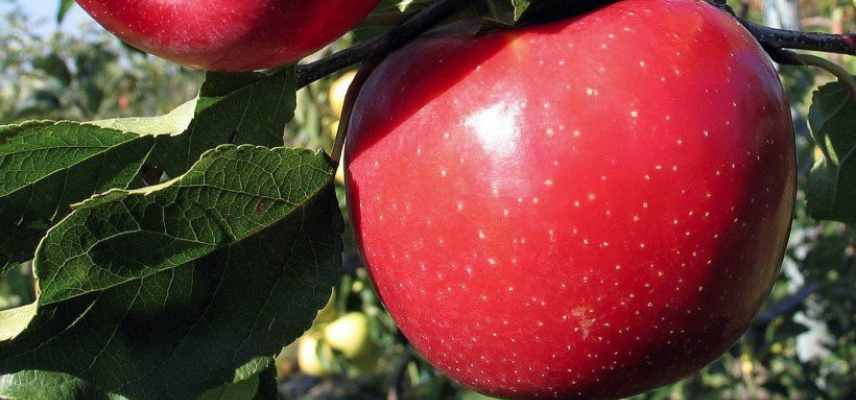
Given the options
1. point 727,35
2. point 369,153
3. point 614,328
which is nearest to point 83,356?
point 369,153

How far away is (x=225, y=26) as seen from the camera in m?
0.55

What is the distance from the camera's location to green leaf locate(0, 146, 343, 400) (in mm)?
591

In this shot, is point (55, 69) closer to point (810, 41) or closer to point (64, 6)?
point (64, 6)

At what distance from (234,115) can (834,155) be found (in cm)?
55

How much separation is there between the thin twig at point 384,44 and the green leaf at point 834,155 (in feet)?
1.16

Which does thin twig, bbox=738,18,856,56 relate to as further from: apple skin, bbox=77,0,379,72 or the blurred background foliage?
the blurred background foliage

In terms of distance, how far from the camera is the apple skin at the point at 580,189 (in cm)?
59

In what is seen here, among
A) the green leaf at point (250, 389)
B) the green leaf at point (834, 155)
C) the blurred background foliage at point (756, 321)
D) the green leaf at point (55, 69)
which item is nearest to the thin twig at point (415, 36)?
the green leaf at point (834, 155)

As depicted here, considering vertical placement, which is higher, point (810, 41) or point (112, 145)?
point (112, 145)

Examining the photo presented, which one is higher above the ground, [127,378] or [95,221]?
[95,221]

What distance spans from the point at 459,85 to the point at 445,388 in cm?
158

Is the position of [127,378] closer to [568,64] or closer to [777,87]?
[568,64]

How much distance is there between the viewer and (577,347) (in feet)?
2.10

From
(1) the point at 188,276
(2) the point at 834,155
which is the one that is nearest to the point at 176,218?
(1) the point at 188,276
